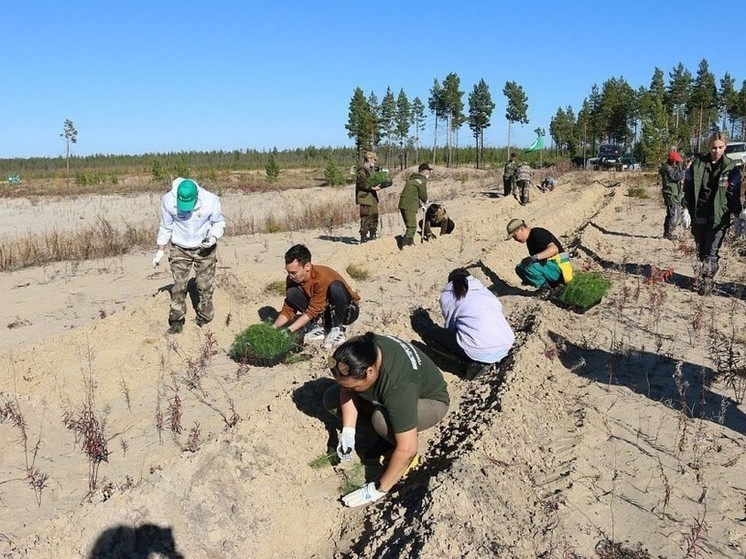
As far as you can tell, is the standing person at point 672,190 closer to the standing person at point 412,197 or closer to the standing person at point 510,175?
the standing person at point 412,197

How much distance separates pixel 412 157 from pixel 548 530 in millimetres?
60147

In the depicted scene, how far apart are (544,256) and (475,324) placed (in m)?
2.49

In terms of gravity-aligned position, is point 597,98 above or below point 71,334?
above

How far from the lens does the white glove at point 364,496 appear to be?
3680 millimetres

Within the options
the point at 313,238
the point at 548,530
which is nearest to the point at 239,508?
the point at 548,530

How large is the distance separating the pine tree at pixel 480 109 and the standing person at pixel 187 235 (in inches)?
1828

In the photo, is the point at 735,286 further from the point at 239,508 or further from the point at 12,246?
the point at 12,246

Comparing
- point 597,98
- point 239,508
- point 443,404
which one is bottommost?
point 239,508

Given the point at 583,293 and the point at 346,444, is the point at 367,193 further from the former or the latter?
the point at 346,444

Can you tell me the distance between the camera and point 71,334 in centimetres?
646

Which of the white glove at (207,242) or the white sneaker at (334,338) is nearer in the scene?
the white sneaker at (334,338)

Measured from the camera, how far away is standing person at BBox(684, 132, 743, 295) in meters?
6.86

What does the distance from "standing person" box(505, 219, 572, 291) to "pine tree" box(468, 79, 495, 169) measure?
4491cm

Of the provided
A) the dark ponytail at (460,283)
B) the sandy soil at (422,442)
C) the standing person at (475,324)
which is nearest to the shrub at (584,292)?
the sandy soil at (422,442)
